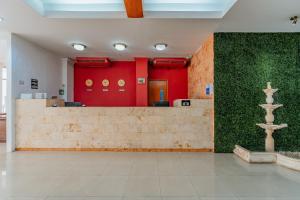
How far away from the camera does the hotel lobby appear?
3.64m

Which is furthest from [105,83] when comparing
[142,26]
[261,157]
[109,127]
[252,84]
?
[261,157]

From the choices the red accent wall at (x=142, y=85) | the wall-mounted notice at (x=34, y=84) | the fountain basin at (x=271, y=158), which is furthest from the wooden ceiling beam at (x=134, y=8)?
the red accent wall at (x=142, y=85)

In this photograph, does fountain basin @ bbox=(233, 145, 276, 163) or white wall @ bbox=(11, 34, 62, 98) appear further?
white wall @ bbox=(11, 34, 62, 98)

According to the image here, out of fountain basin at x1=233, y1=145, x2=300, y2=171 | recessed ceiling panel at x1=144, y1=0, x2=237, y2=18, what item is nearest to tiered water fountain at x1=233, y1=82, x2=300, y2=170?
fountain basin at x1=233, y1=145, x2=300, y2=171

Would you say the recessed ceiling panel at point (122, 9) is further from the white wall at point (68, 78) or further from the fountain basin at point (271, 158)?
the white wall at point (68, 78)

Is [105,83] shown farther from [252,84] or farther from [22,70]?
[252,84]

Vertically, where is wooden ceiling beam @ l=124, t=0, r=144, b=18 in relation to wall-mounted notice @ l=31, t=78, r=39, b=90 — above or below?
above

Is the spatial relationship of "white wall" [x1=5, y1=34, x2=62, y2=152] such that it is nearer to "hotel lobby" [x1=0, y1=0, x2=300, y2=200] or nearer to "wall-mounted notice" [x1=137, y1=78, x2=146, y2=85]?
"hotel lobby" [x1=0, y1=0, x2=300, y2=200]

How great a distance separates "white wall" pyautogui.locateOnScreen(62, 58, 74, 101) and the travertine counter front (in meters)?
2.88

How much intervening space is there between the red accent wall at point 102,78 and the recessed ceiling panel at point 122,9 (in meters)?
4.96

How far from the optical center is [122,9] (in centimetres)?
479

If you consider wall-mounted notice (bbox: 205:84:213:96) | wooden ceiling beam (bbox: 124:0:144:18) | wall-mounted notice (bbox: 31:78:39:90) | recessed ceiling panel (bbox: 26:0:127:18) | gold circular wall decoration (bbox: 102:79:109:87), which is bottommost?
wall-mounted notice (bbox: 205:84:213:96)

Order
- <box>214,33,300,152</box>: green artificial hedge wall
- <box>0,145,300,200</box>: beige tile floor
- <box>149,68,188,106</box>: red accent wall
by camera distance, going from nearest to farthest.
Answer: <box>0,145,300,200</box>: beige tile floor
<box>214,33,300,152</box>: green artificial hedge wall
<box>149,68,188,106</box>: red accent wall

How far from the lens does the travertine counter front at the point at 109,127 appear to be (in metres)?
6.16
